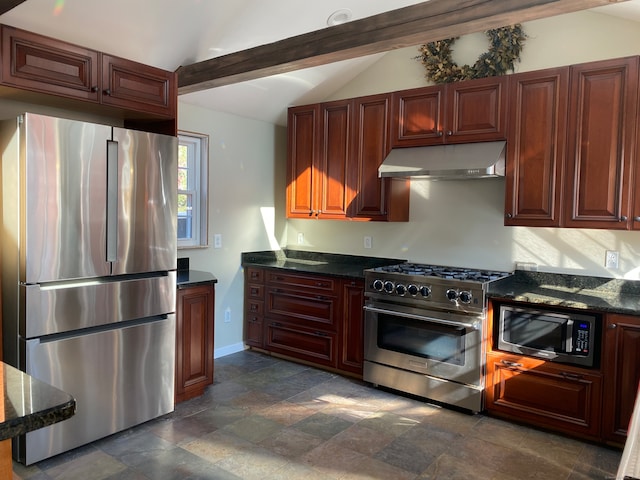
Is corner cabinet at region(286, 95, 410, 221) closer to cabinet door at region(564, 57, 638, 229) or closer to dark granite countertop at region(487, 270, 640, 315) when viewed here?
dark granite countertop at region(487, 270, 640, 315)

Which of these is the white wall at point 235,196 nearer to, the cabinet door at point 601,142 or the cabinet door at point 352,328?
the cabinet door at point 352,328

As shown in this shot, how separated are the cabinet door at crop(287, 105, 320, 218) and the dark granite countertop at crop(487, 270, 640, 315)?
186 centimetres

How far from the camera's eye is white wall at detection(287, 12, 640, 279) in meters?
3.32

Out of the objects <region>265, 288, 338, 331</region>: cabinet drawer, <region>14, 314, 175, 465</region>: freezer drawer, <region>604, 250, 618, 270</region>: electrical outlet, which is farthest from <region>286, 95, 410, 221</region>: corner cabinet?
<region>14, 314, 175, 465</region>: freezer drawer

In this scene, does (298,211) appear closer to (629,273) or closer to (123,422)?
(123,422)

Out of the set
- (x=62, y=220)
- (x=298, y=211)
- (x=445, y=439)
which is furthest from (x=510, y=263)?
(x=62, y=220)

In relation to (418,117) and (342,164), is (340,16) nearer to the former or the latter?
(418,117)

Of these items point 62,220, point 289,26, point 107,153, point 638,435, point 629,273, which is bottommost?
point 638,435

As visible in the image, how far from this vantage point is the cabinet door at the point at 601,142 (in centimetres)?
295

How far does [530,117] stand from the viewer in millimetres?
3287

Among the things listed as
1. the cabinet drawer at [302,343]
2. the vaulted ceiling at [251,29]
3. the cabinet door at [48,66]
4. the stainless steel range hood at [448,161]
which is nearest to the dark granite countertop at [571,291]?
the stainless steel range hood at [448,161]

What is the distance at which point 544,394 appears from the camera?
3043 mm

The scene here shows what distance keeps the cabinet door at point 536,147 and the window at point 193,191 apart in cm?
249

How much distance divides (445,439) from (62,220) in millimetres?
2536
